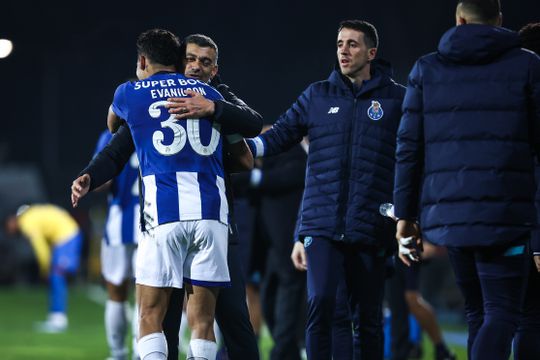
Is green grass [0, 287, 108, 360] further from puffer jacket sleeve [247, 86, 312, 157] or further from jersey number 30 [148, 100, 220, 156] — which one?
jersey number 30 [148, 100, 220, 156]

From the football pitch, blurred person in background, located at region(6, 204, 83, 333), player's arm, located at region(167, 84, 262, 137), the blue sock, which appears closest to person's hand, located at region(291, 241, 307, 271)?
player's arm, located at region(167, 84, 262, 137)

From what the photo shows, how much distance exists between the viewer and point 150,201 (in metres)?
6.05

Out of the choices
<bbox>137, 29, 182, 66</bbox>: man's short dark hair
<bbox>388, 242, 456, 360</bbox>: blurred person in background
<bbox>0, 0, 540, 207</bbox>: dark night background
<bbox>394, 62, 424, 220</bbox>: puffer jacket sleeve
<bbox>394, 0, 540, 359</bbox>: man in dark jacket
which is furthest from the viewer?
<bbox>0, 0, 540, 207</bbox>: dark night background

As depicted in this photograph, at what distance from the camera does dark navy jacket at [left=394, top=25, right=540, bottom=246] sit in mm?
5570

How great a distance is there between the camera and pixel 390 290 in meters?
10.1

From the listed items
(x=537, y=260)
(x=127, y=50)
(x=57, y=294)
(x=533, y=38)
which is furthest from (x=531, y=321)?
(x=127, y=50)

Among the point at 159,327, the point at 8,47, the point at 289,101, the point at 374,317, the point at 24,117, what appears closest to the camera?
the point at 159,327

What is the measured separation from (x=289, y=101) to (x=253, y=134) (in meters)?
18.6

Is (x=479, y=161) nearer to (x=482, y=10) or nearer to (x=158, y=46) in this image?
(x=482, y=10)

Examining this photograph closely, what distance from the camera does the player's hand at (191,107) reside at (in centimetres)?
598

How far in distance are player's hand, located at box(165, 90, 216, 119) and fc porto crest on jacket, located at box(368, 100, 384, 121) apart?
1214 mm

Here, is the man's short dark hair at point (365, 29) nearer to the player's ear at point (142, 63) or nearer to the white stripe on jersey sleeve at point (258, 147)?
the white stripe on jersey sleeve at point (258, 147)

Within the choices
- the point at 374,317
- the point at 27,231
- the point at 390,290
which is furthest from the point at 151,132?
the point at 27,231

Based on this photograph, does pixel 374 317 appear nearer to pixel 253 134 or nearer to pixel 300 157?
pixel 253 134
